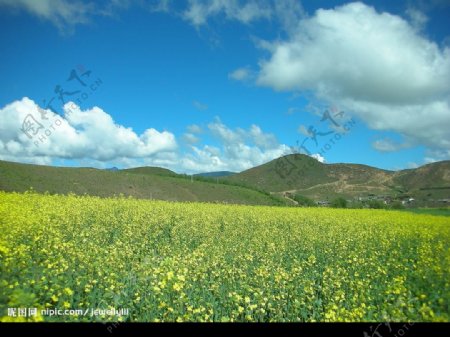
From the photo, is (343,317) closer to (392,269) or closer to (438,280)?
(438,280)

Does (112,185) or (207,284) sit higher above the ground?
(112,185)

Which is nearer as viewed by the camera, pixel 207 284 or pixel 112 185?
pixel 207 284

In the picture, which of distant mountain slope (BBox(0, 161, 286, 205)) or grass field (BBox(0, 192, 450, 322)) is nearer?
grass field (BBox(0, 192, 450, 322))

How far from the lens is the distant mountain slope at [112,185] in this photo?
50625 mm

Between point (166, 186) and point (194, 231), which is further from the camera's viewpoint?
point (166, 186)

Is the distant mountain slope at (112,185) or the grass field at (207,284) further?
the distant mountain slope at (112,185)

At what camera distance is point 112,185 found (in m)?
62.2

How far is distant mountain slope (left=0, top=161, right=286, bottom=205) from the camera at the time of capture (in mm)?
50625

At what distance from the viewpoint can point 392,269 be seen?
10.8 meters

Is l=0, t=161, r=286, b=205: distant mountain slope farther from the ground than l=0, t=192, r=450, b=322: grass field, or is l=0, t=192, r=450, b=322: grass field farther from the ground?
l=0, t=161, r=286, b=205: distant mountain slope

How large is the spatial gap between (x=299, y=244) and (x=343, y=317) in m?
7.93
